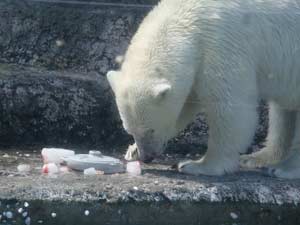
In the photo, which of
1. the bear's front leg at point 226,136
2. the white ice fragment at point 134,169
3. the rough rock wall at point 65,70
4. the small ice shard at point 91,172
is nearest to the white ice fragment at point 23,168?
the small ice shard at point 91,172

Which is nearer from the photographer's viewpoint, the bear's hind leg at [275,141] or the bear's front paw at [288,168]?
the bear's front paw at [288,168]

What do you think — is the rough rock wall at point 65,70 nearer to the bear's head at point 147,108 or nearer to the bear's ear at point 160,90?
the bear's head at point 147,108

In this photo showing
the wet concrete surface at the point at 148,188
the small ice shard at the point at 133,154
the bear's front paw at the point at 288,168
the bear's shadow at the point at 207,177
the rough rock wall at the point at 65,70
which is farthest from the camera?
the rough rock wall at the point at 65,70

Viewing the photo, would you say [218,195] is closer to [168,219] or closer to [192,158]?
[168,219]

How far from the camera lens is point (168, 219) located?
4.54 m

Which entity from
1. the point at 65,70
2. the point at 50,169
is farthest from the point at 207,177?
the point at 65,70

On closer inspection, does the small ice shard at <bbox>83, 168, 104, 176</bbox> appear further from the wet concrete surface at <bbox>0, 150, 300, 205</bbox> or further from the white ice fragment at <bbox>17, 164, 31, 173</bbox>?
the white ice fragment at <bbox>17, 164, 31, 173</bbox>

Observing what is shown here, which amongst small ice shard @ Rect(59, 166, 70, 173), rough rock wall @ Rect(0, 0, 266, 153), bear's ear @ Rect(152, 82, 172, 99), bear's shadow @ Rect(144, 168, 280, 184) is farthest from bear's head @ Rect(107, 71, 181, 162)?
rough rock wall @ Rect(0, 0, 266, 153)

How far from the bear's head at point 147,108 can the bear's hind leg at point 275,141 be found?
0.75 metres

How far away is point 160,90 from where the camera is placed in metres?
4.68

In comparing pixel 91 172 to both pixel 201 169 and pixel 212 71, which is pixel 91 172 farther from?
pixel 212 71

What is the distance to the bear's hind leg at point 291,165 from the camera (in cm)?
506

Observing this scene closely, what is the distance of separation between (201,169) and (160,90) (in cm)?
53

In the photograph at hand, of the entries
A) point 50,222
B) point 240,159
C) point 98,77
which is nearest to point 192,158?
point 240,159
